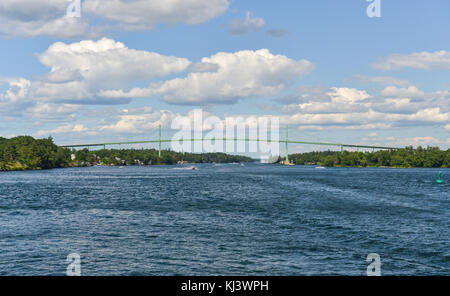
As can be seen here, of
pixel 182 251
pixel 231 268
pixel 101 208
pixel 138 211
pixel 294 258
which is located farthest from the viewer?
pixel 101 208

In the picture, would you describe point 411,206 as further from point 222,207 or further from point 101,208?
point 101,208

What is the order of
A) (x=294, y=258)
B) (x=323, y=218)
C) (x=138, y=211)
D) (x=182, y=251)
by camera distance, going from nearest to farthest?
1. (x=294, y=258)
2. (x=182, y=251)
3. (x=323, y=218)
4. (x=138, y=211)

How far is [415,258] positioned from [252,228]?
1383 centimetres

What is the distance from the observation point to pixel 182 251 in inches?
1035

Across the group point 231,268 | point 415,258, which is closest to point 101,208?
point 231,268

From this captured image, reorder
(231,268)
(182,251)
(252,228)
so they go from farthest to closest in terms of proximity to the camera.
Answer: (252,228), (182,251), (231,268)

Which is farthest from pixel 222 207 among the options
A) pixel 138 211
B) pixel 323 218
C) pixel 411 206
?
pixel 411 206

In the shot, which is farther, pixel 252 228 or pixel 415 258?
pixel 252 228

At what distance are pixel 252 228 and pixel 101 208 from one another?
21686 millimetres

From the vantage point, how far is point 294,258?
24688 mm
